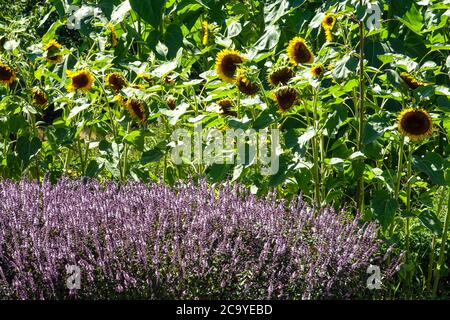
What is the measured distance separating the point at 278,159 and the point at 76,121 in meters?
1.35

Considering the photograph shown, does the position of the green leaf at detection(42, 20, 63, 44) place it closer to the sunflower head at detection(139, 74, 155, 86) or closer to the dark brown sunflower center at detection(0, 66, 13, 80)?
the dark brown sunflower center at detection(0, 66, 13, 80)

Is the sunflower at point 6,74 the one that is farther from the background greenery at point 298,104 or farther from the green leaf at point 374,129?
the green leaf at point 374,129

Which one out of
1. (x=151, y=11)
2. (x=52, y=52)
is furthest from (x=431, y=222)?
(x=52, y=52)

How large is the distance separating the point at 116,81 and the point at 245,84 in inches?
30.1

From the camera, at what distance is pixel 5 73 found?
4203 mm

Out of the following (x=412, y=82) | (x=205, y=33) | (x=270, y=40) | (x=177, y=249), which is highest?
(x=205, y=33)

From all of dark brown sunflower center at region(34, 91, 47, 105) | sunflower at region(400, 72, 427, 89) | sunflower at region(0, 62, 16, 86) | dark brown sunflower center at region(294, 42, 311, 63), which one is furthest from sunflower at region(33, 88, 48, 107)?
sunflower at region(400, 72, 427, 89)

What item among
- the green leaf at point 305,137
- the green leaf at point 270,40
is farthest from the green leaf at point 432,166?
the green leaf at point 270,40

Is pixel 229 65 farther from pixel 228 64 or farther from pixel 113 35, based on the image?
pixel 113 35

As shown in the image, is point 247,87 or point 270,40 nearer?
point 247,87

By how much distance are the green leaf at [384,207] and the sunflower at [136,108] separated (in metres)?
1.22

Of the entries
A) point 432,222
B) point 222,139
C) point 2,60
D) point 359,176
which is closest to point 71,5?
point 2,60

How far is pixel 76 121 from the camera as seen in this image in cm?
439

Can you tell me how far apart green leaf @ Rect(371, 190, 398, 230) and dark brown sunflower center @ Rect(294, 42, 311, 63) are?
68cm
